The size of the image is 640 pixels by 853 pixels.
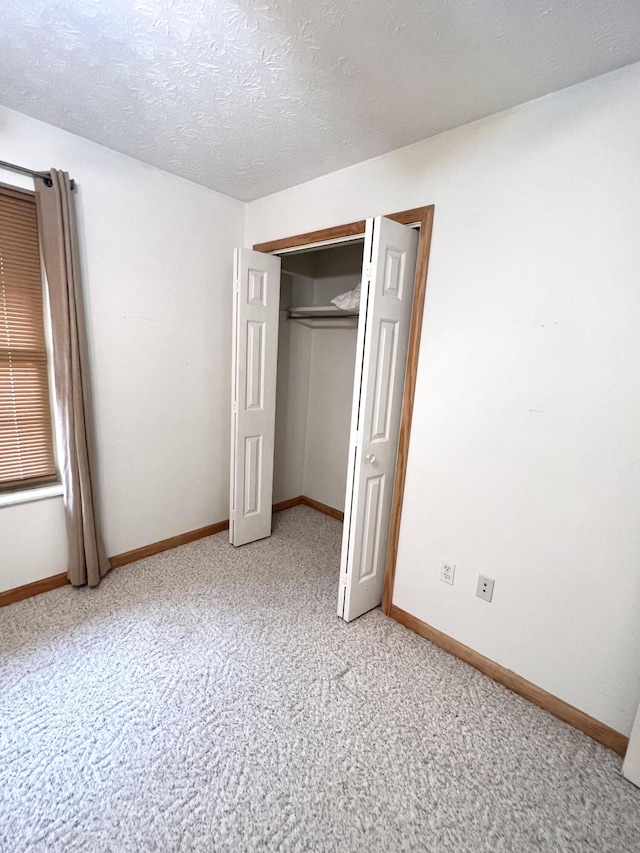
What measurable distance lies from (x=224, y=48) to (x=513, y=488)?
6.55 ft

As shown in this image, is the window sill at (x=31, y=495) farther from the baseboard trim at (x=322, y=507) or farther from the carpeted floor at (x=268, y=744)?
the baseboard trim at (x=322, y=507)

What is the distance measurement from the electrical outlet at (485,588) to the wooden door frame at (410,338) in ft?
1.49

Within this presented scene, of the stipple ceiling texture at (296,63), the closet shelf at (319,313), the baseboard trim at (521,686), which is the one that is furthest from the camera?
the closet shelf at (319,313)

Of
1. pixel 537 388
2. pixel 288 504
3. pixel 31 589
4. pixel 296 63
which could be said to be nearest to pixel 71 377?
pixel 31 589

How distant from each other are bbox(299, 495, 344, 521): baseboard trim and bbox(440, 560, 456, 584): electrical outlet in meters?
1.56

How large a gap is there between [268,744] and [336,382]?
2.55 metres

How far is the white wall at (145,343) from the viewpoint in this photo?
2.07 metres

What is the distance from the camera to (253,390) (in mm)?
2703

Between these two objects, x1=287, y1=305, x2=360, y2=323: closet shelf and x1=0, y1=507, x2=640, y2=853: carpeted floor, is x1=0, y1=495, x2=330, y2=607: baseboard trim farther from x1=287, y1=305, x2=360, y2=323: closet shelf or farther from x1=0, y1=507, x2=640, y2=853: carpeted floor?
x1=287, y1=305, x2=360, y2=323: closet shelf

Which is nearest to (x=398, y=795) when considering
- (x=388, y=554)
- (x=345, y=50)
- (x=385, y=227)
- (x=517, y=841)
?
(x=517, y=841)

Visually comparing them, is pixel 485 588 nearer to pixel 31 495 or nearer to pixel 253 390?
pixel 253 390

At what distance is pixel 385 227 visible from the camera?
1.75 m

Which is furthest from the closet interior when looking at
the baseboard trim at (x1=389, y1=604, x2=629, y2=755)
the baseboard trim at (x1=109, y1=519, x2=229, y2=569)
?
the baseboard trim at (x1=389, y1=604, x2=629, y2=755)

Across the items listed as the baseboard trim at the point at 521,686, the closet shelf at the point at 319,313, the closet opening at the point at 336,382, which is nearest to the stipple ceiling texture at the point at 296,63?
the closet opening at the point at 336,382
